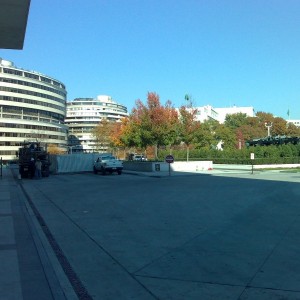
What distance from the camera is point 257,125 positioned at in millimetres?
111250

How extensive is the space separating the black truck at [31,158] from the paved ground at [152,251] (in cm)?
2246

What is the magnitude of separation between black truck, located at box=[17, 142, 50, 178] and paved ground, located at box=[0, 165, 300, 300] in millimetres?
22462

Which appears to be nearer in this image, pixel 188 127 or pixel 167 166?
pixel 167 166

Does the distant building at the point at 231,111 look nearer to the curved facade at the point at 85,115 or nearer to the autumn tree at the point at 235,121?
the curved facade at the point at 85,115

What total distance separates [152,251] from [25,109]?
428ft

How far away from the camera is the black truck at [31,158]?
3641 cm

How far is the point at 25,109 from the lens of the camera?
430 ft

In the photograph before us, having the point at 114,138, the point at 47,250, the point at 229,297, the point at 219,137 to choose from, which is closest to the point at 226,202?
the point at 47,250

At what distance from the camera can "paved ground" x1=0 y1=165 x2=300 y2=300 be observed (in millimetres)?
5641

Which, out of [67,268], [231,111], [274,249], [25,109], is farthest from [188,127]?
[231,111]

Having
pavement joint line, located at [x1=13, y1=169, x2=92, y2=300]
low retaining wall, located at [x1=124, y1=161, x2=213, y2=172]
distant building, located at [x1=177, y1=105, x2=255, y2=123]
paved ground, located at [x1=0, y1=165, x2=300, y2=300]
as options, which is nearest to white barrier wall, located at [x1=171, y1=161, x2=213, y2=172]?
low retaining wall, located at [x1=124, y1=161, x2=213, y2=172]

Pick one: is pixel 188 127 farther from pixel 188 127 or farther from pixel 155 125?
pixel 155 125

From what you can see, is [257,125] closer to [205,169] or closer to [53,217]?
[205,169]

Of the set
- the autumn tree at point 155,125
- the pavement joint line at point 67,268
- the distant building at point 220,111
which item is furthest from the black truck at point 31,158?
the distant building at point 220,111
